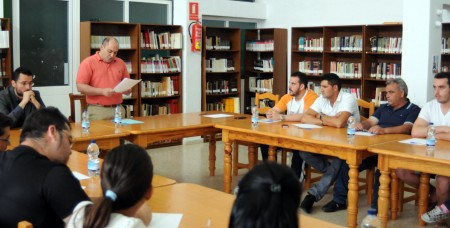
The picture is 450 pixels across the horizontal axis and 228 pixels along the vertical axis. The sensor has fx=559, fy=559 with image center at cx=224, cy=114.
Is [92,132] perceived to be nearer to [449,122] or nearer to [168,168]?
[168,168]

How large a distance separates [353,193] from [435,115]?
3.72 ft

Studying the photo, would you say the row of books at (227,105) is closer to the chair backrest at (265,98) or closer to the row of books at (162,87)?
the row of books at (162,87)

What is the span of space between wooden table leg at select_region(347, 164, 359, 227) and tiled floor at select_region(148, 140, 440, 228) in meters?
0.25

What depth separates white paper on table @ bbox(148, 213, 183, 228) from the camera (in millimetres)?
2552

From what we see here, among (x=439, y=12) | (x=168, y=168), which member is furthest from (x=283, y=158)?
(x=439, y=12)

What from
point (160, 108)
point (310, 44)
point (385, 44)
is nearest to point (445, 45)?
point (385, 44)

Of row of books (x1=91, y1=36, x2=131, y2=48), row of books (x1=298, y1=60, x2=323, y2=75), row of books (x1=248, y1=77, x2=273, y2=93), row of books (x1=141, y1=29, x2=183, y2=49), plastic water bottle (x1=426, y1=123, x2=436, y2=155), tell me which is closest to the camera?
plastic water bottle (x1=426, y1=123, x2=436, y2=155)

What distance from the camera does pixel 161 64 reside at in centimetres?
873

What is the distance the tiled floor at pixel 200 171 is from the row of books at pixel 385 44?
2517mm

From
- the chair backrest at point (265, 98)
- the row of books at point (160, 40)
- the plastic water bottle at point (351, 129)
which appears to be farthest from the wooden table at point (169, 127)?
the row of books at point (160, 40)

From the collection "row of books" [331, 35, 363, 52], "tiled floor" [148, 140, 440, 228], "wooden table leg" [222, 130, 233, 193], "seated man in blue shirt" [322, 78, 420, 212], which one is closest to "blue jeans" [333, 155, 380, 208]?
"seated man in blue shirt" [322, 78, 420, 212]

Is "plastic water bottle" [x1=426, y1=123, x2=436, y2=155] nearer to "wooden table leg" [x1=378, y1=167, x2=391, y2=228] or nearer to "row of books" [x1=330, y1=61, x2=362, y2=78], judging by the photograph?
"wooden table leg" [x1=378, y1=167, x2=391, y2=228]

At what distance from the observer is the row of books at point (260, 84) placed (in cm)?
972

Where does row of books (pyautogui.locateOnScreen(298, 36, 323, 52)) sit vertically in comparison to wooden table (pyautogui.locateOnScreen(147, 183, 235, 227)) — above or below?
above
